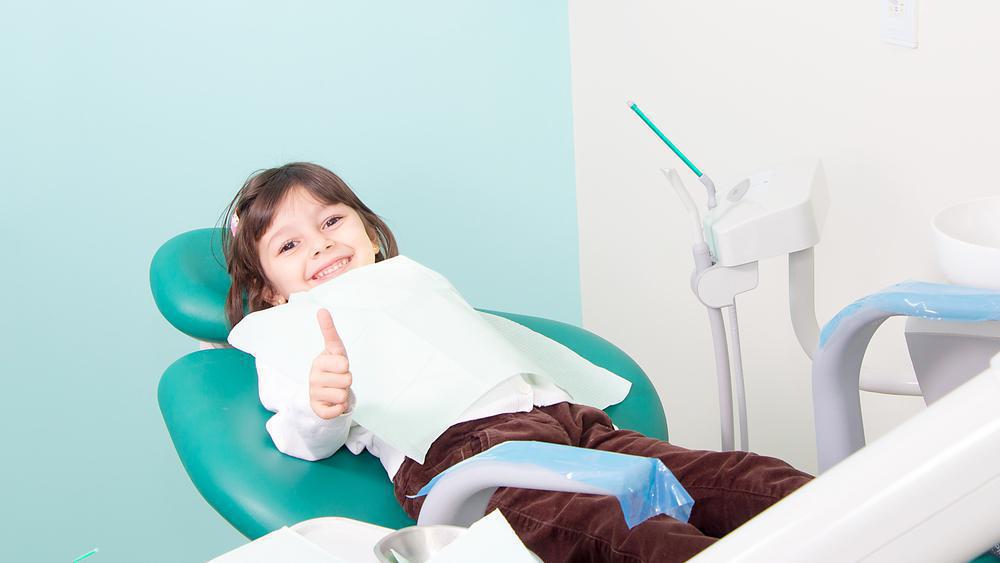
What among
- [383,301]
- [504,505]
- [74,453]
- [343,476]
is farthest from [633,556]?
[74,453]

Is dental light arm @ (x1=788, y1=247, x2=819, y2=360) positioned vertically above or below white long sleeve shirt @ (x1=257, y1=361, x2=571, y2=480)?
above

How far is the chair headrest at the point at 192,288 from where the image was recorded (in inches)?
67.7

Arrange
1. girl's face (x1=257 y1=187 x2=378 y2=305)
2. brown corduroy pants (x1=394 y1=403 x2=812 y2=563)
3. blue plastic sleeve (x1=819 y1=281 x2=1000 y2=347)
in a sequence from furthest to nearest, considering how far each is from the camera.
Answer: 1. girl's face (x1=257 y1=187 x2=378 y2=305)
2. brown corduroy pants (x1=394 y1=403 x2=812 y2=563)
3. blue plastic sleeve (x1=819 y1=281 x2=1000 y2=347)

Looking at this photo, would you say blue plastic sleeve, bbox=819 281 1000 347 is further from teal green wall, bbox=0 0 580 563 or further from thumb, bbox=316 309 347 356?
teal green wall, bbox=0 0 580 563

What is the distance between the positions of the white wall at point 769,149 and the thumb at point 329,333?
68 centimetres

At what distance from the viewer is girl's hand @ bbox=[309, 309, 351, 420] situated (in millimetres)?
1160

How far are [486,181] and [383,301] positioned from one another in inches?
42.6

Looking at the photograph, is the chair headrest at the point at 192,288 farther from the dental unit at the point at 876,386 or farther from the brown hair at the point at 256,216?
the dental unit at the point at 876,386

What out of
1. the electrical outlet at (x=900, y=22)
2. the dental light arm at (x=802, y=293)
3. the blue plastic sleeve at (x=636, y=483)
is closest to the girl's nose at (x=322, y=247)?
the dental light arm at (x=802, y=293)

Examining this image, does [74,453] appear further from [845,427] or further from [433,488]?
[845,427]

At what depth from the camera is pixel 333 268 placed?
5.67 feet

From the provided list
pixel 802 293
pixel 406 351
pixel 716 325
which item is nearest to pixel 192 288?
pixel 406 351

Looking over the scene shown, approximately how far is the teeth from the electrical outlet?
937mm


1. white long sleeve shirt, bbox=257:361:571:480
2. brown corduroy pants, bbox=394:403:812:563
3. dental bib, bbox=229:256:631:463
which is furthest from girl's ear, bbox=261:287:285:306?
brown corduroy pants, bbox=394:403:812:563
